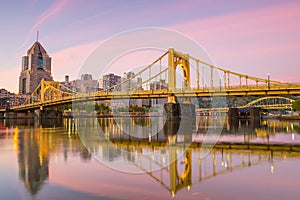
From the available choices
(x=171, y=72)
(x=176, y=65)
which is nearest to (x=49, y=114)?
(x=176, y=65)

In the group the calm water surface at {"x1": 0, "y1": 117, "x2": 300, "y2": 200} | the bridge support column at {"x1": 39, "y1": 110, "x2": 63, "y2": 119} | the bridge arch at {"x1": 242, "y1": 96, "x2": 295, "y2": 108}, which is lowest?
the calm water surface at {"x1": 0, "y1": 117, "x2": 300, "y2": 200}

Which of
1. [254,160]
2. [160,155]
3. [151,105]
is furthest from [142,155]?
[151,105]

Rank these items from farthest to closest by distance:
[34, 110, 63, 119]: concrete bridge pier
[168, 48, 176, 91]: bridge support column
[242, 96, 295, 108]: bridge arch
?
1. [242, 96, 295, 108]: bridge arch
2. [34, 110, 63, 119]: concrete bridge pier
3. [168, 48, 176, 91]: bridge support column

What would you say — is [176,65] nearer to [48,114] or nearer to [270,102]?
[48,114]

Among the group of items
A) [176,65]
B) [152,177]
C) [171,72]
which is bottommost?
[152,177]

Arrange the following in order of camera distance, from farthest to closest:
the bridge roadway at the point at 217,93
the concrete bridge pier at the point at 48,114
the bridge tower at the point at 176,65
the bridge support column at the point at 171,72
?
1. the concrete bridge pier at the point at 48,114
2. the bridge tower at the point at 176,65
3. the bridge support column at the point at 171,72
4. the bridge roadway at the point at 217,93

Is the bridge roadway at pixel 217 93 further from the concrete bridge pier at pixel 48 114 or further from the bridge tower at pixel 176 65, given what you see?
the concrete bridge pier at pixel 48 114

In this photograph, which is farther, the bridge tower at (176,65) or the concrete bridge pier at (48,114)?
the concrete bridge pier at (48,114)

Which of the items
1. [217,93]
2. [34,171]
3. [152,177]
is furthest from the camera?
[217,93]

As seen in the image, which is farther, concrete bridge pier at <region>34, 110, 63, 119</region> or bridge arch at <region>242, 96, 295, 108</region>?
bridge arch at <region>242, 96, 295, 108</region>

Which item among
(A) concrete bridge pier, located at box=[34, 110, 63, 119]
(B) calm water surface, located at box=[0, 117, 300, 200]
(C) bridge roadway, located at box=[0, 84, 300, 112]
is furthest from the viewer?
(A) concrete bridge pier, located at box=[34, 110, 63, 119]

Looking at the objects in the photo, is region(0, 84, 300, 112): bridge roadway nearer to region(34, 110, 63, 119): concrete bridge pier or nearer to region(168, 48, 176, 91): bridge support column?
region(168, 48, 176, 91): bridge support column

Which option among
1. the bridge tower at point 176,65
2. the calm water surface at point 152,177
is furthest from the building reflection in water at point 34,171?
the bridge tower at point 176,65

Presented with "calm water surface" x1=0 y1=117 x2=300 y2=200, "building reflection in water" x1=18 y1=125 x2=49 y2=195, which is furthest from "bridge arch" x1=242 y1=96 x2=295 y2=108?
"building reflection in water" x1=18 y1=125 x2=49 y2=195
